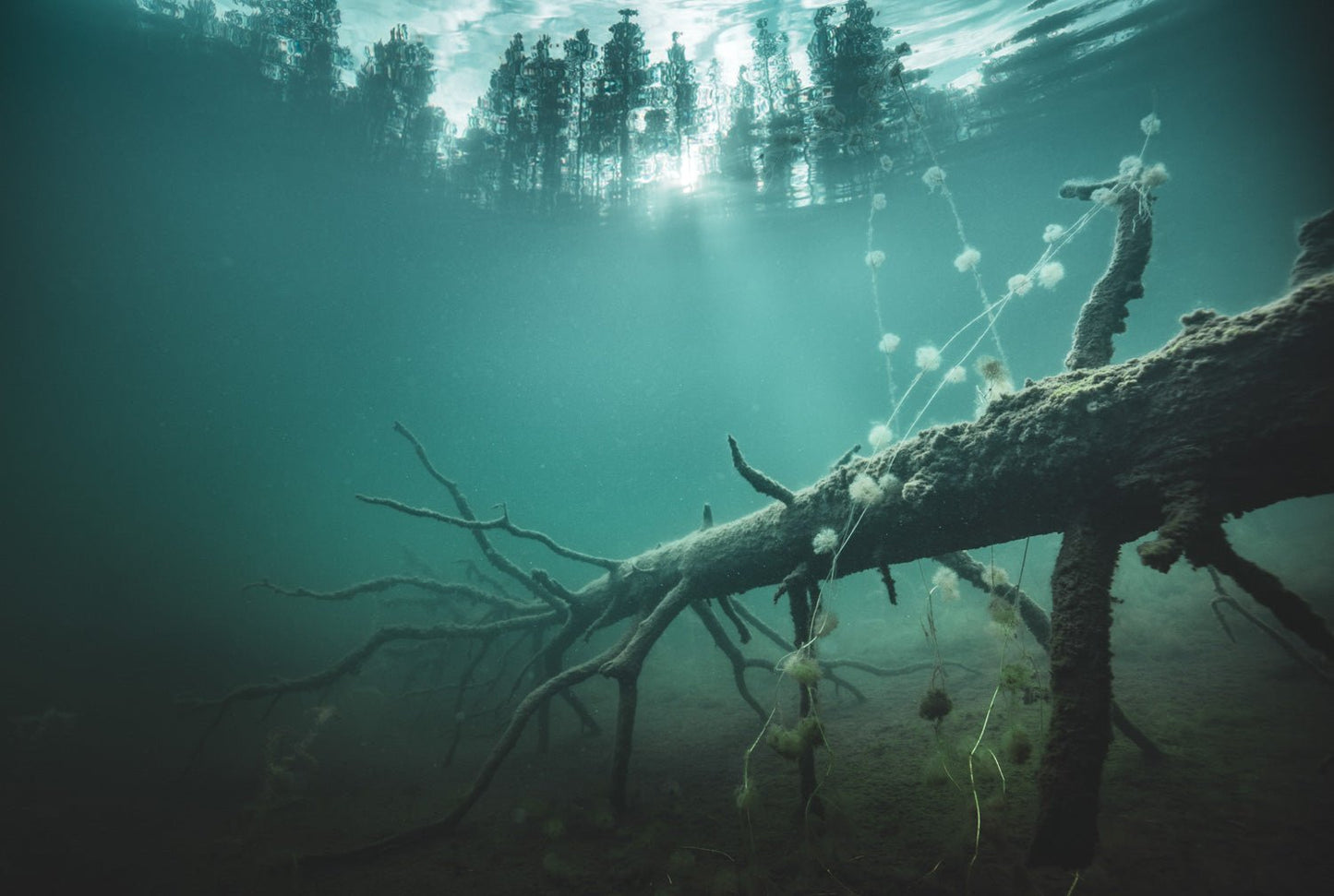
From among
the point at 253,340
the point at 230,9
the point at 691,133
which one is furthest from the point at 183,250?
the point at 691,133

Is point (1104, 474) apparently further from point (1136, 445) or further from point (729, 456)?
point (729, 456)

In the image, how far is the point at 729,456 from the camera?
20125mm

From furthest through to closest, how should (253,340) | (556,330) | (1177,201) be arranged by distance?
(556,330)
(253,340)
(1177,201)

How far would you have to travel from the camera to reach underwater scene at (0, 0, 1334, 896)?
2260mm

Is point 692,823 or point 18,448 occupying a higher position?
point 18,448

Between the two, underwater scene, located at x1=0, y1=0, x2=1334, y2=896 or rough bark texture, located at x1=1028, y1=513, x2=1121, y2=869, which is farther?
underwater scene, located at x1=0, y1=0, x2=1334, y2=896

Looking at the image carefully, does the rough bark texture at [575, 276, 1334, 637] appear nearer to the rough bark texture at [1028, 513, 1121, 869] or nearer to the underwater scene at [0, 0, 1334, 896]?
the underwater scene at [0, 0, 1334, 896]

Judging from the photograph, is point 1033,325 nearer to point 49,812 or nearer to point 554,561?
point 49,812

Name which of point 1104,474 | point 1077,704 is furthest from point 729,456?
point 1077,704

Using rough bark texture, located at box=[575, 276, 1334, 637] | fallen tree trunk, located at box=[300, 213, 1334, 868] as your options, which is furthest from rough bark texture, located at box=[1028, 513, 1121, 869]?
rough bark texture, located at box=[575, 276, 1334, 637]

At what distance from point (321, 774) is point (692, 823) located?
16.9ft

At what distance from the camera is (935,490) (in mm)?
2475

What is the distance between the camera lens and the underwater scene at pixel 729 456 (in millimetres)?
2260

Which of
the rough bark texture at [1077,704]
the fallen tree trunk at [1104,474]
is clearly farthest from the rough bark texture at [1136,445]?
the rough bark texture at [1077,704]
